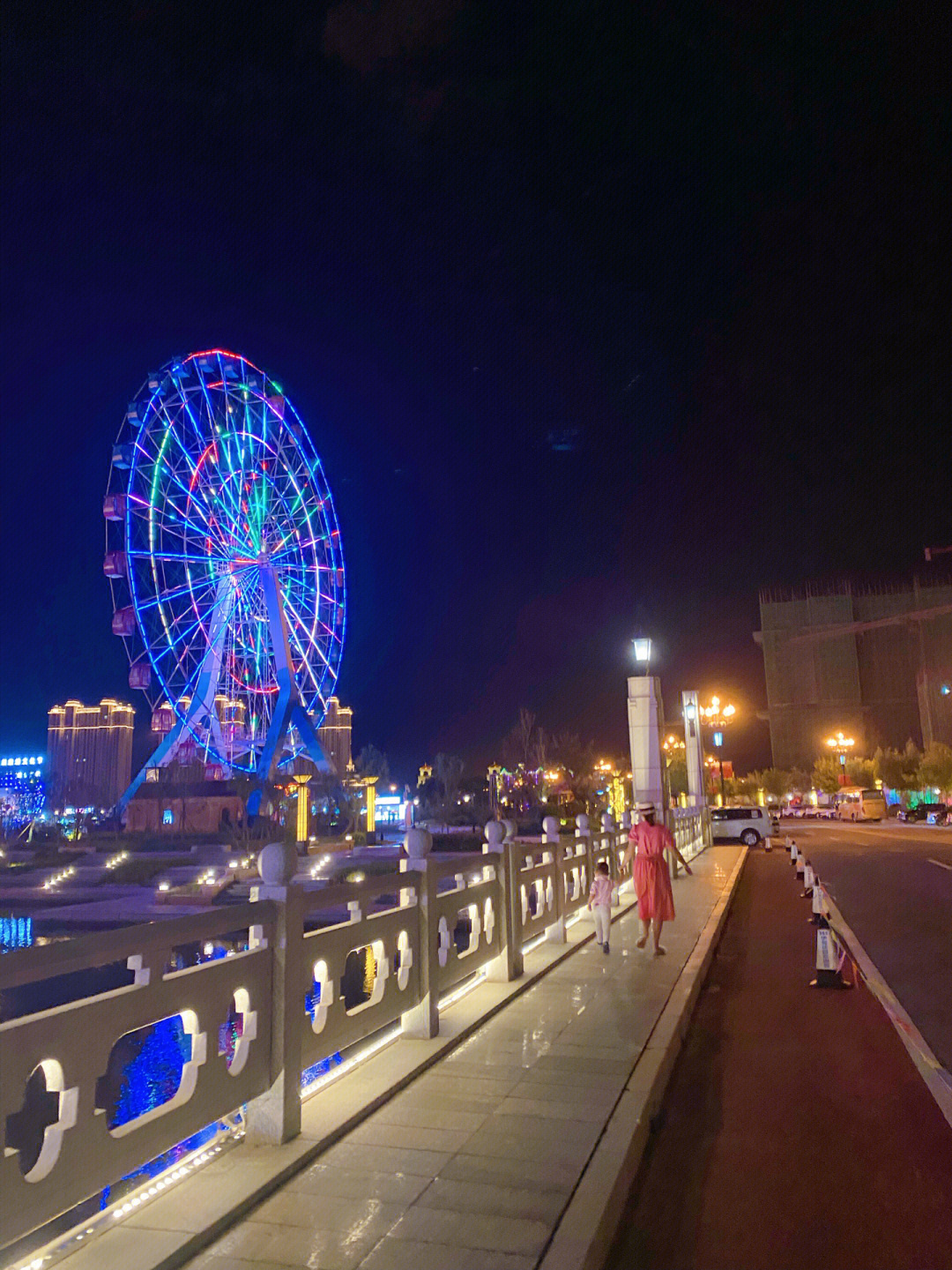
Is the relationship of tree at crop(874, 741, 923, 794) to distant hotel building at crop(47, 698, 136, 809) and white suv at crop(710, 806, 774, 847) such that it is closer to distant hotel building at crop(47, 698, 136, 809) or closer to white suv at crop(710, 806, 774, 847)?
white suv at crop(710, 806, 774, 847)

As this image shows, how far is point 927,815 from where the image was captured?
49.1 m

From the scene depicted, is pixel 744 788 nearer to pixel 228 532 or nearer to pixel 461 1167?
pixel 228 532

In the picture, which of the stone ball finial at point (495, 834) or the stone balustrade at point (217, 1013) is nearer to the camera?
the stone balustrade at point (217, 1013)

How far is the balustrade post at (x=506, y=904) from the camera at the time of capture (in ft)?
26.2

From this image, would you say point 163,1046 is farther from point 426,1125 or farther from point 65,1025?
point 65,1025

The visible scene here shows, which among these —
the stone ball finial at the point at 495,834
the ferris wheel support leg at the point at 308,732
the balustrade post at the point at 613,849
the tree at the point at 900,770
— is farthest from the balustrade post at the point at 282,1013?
the tree at the point at 900,770

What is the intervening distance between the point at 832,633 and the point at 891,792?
812 inches

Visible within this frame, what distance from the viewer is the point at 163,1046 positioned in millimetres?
9406

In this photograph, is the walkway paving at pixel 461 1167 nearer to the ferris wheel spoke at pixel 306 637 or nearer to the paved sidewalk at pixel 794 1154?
the paved sidewalk at pixel 794 1154

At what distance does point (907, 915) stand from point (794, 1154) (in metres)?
9.06

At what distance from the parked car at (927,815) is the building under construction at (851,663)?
2764cm

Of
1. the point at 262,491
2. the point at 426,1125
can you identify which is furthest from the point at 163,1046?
the point at 262,491

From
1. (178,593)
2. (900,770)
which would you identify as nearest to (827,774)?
(900,770)

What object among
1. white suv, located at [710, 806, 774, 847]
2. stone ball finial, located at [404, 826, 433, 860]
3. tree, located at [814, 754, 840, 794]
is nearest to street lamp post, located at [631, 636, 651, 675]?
stone ball finial, located at [404, 826, 433, 860]
